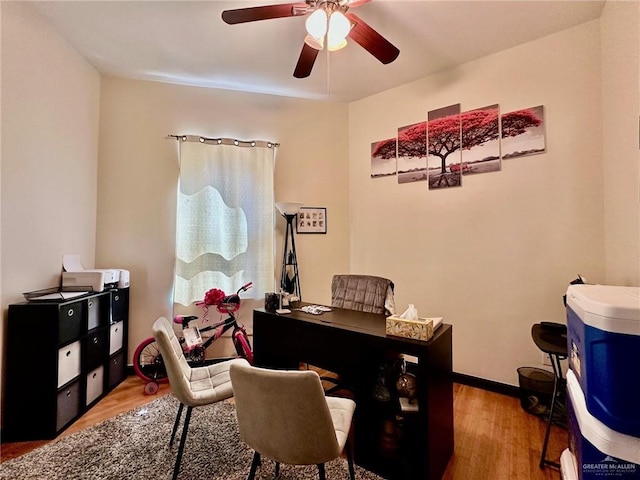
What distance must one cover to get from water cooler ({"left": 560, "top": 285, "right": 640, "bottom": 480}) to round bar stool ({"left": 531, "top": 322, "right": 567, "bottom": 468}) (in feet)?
2.22

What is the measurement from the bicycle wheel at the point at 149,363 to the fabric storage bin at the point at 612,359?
3119 millimetres

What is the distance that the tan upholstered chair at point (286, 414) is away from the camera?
116 centimetres

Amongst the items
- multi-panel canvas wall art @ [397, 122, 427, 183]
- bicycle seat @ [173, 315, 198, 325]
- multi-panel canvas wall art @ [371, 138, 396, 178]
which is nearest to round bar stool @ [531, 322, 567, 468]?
multi-panel canvas wall art @ [397, 122, 427, 183]

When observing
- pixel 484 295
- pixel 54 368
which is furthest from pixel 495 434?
pixel 54 368

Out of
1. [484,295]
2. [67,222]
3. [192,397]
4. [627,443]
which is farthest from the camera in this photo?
[484,295]

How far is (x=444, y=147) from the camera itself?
311cm

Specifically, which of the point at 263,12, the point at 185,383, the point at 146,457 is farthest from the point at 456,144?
the point at 146,457

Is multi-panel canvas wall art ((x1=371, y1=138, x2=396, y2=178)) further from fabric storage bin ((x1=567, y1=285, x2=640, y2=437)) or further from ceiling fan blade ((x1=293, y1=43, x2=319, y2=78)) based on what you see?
fabric storage bin ((x1=567, y1=285, x2=640, y2=437))

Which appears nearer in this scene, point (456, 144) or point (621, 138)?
point (621, 138)

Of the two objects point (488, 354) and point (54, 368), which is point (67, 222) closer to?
point (54, 368)

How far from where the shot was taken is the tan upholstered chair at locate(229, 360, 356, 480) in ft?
3.80

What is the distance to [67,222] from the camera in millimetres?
2666

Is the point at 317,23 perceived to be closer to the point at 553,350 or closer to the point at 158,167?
the point at 158,167

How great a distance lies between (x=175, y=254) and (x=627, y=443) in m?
3.45
